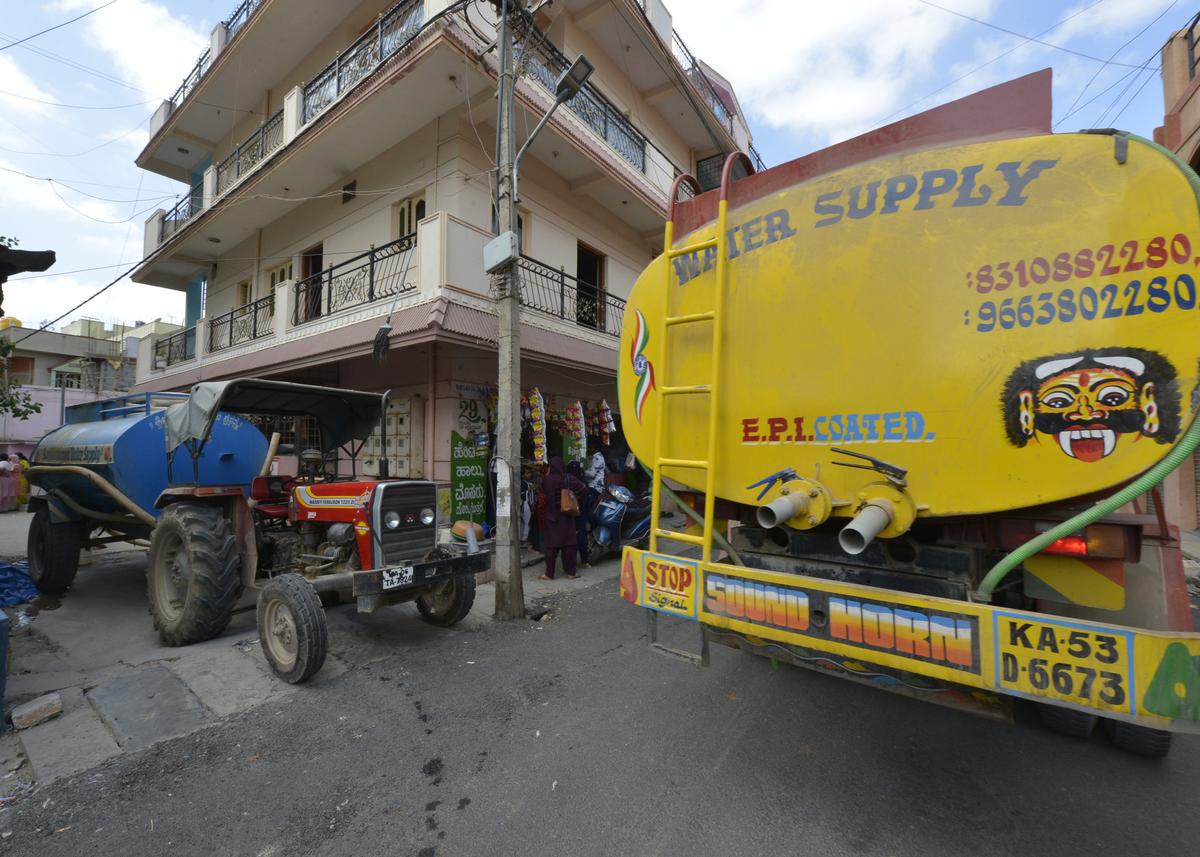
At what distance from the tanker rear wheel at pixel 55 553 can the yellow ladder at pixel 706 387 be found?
317 inches

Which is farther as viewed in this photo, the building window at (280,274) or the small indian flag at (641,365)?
the building window at (280,274)

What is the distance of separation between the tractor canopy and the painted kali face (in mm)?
5534

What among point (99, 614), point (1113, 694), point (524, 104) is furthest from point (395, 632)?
point (524, 104)

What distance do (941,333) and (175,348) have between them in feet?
59.9

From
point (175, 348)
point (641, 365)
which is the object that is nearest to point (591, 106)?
point (641, 365)

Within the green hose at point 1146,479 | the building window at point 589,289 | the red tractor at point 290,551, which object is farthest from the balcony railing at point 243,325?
the green hose at point 1146,479

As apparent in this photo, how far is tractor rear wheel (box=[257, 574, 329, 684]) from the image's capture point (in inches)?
162

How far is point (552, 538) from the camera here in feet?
24.9

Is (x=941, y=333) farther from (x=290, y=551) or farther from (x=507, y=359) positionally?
(x=290, y=551)

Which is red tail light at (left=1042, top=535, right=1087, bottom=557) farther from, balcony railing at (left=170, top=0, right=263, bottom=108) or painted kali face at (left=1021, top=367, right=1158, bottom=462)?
balcony railing at (left=170, top=0, right=263, bottom=108)

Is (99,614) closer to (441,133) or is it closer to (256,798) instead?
(256,798)

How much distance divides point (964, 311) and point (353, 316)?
9147mm

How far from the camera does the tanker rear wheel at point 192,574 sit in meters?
4.70

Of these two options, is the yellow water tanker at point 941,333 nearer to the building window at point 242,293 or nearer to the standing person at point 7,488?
the building window at point 242,293
